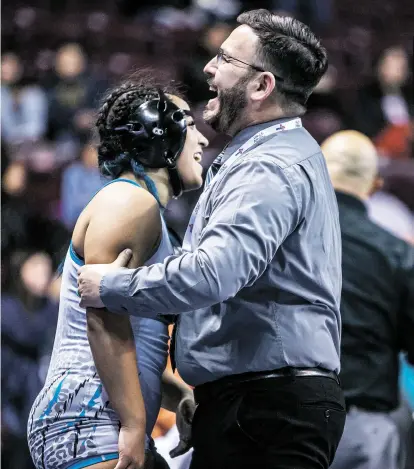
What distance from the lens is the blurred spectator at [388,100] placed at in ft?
28.0

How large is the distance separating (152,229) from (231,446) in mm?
580

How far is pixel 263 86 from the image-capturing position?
2479mm

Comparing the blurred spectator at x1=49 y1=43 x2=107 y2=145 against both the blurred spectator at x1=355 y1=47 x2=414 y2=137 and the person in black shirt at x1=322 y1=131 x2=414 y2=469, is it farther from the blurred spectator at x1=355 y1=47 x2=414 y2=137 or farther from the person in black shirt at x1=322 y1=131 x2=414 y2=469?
the person in black shirt at x1=322 y1=131 x2=414 y2=469

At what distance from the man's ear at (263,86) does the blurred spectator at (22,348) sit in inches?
149

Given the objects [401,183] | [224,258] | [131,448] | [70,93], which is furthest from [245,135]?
[70,93]

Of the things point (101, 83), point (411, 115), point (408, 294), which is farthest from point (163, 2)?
point (408, 294)

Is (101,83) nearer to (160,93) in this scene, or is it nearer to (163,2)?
(163,2)

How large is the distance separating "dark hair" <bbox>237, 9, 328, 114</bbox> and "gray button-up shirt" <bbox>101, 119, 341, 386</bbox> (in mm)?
131

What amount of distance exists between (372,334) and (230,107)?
4.74ft

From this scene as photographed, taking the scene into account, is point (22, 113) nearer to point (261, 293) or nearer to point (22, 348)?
point (22, 348)

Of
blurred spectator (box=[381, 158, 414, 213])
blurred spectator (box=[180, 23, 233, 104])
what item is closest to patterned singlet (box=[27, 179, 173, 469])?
blurred spectator (box=[381, 158, 414, 213])

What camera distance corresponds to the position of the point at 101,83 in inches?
342

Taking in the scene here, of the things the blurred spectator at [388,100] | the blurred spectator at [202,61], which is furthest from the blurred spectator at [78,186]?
the blurred spectator at [388,100]

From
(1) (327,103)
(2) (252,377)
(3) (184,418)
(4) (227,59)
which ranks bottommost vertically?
(1) (327,103)
